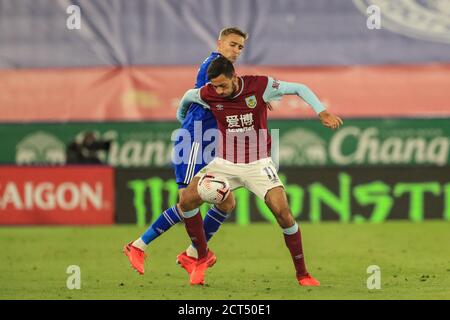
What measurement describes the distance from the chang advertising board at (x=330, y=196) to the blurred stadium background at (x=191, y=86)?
0.02 m

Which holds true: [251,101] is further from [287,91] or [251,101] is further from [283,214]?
[283,214]

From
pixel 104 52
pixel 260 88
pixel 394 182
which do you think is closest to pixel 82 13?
pixel 104 52

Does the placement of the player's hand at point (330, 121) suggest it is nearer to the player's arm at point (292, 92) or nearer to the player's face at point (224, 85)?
the player's arm at point (292, 92)

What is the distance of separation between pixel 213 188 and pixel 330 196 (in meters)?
7.03

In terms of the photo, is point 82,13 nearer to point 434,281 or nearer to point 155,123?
point 155,123

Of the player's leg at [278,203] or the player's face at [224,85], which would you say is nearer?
the player's face at [224,85]

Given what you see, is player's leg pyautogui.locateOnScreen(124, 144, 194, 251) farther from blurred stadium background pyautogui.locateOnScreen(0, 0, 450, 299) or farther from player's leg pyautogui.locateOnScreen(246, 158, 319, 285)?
blurred stadium background pyautogui.locateOnScreen(0, 0, 450, 299)

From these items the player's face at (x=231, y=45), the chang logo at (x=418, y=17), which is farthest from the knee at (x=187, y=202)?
the chang logo at (x=418, y=17)

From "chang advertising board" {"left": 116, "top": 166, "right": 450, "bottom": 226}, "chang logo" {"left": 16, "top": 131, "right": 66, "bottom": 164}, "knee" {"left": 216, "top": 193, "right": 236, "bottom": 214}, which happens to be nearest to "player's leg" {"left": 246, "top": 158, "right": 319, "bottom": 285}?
"knee" {"left": 216, "top": 193, "right": 236, "bottom": 214}

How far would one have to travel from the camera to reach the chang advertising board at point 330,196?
15641 mm

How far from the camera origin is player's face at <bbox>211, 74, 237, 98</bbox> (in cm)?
862

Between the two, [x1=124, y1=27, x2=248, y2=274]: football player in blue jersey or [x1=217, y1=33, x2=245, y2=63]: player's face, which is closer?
[x1=217, y1=33, x2=245, y2=63]: player's face

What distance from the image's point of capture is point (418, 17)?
1878cm

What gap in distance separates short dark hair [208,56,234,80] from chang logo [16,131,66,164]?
9.20m
